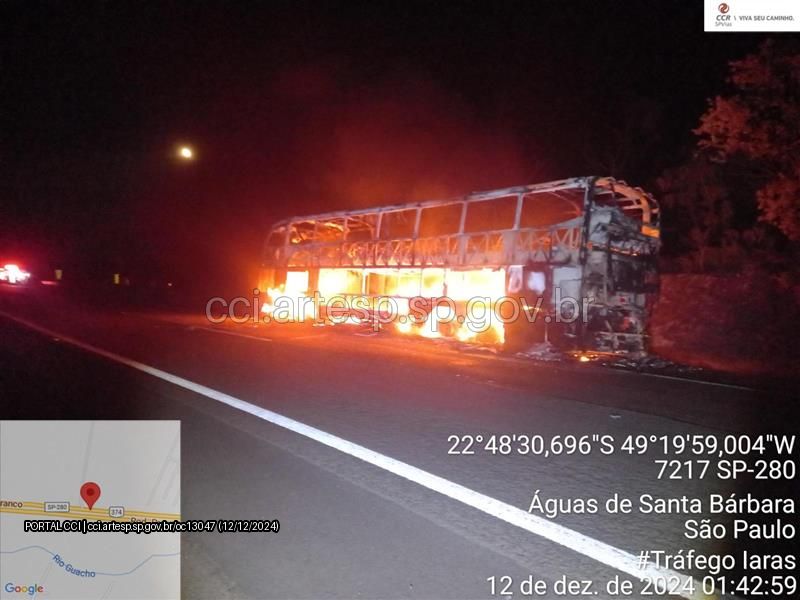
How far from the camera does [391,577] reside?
297 cm

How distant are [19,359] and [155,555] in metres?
8.81

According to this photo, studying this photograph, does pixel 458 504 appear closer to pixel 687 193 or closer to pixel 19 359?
pixel 19 359

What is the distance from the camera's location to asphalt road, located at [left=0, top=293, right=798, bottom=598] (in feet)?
10.2

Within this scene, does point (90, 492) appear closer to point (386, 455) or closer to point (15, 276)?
point (386, 455)

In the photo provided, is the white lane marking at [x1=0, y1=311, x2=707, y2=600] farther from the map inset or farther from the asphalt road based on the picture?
the map inset

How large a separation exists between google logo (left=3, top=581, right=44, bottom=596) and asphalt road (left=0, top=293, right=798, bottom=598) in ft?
2.45

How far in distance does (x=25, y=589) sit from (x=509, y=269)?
510 inches

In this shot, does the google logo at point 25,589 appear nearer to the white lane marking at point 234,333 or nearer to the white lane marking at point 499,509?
the white lane marking at point 499,509

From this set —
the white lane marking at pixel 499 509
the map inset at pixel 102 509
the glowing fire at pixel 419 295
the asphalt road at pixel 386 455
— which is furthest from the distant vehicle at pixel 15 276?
the map inset at pixel 102 509

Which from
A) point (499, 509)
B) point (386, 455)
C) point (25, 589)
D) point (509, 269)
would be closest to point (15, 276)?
point (509, 269)

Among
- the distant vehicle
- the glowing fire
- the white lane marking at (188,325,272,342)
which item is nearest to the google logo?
the white lane marking at (188,325,272,342)

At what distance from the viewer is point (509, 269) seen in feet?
47.6

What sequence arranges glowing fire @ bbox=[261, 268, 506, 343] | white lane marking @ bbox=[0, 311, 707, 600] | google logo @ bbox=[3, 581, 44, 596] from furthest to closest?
glowing fire @ bbox=[261, 268, 506, 343] < white lane marking @ bbox=[0, 311, 707, 600] < google logo @ bbox=[3, 581, 44, 596]

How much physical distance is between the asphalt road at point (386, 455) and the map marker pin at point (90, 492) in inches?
25.5
